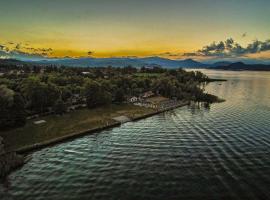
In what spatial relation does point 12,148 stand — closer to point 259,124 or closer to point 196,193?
point 196,193

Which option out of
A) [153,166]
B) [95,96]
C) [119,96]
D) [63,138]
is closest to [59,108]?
[95,96]

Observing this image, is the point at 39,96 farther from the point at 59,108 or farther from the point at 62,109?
the point at 62,109

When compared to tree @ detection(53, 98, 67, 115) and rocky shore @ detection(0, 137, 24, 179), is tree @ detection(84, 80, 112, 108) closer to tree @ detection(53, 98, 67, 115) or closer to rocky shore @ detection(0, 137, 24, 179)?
tree @ detection(53, 98, 67, 115)

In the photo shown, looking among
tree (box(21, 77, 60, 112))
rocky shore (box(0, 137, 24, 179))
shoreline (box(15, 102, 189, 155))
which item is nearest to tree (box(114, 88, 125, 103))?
shoreline (box(15, 102, 189, 155))

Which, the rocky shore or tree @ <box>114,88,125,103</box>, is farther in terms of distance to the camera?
tree @ <box>114,88,125,103</box>

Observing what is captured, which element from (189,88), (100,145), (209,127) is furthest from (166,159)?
(189,88)
